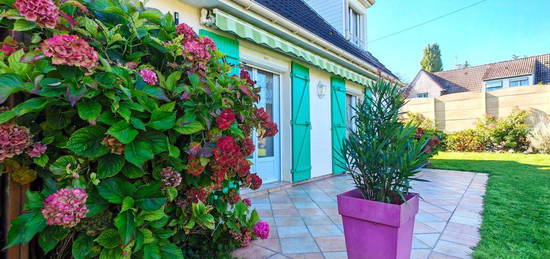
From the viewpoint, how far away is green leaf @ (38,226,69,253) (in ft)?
3.90

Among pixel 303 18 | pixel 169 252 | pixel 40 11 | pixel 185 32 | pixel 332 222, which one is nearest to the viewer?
pixel 40 11

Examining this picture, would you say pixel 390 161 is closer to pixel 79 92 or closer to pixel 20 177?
pixel 79 92

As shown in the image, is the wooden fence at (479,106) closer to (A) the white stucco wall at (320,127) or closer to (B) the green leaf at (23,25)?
(A) the white stucco wall at (320,127)

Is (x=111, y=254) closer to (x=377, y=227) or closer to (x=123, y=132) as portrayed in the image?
(x=123, y=132)

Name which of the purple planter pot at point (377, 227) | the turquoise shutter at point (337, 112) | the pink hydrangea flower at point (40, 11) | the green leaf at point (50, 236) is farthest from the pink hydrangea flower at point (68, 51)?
the turquoise shutter at point (337, 112)

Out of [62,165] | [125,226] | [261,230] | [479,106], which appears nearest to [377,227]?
[261,230]

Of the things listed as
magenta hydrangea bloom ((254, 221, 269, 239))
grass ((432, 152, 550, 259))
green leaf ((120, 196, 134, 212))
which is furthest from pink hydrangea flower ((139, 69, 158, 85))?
grass ((432, 152, 550, 259))

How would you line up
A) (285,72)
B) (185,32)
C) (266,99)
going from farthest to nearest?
(285,72), (266,99), (185,32)

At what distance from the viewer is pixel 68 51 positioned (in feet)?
3.69

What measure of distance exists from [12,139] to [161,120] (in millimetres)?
618

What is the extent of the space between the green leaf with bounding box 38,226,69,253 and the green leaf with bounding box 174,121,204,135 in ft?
2.36

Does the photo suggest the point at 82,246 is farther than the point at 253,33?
No

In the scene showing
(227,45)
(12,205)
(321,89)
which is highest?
(227,45)

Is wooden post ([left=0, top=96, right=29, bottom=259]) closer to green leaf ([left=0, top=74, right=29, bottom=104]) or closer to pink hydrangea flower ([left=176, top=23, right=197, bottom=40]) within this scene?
green leaf ([left=0, top=74, right=29, bottom=104])
